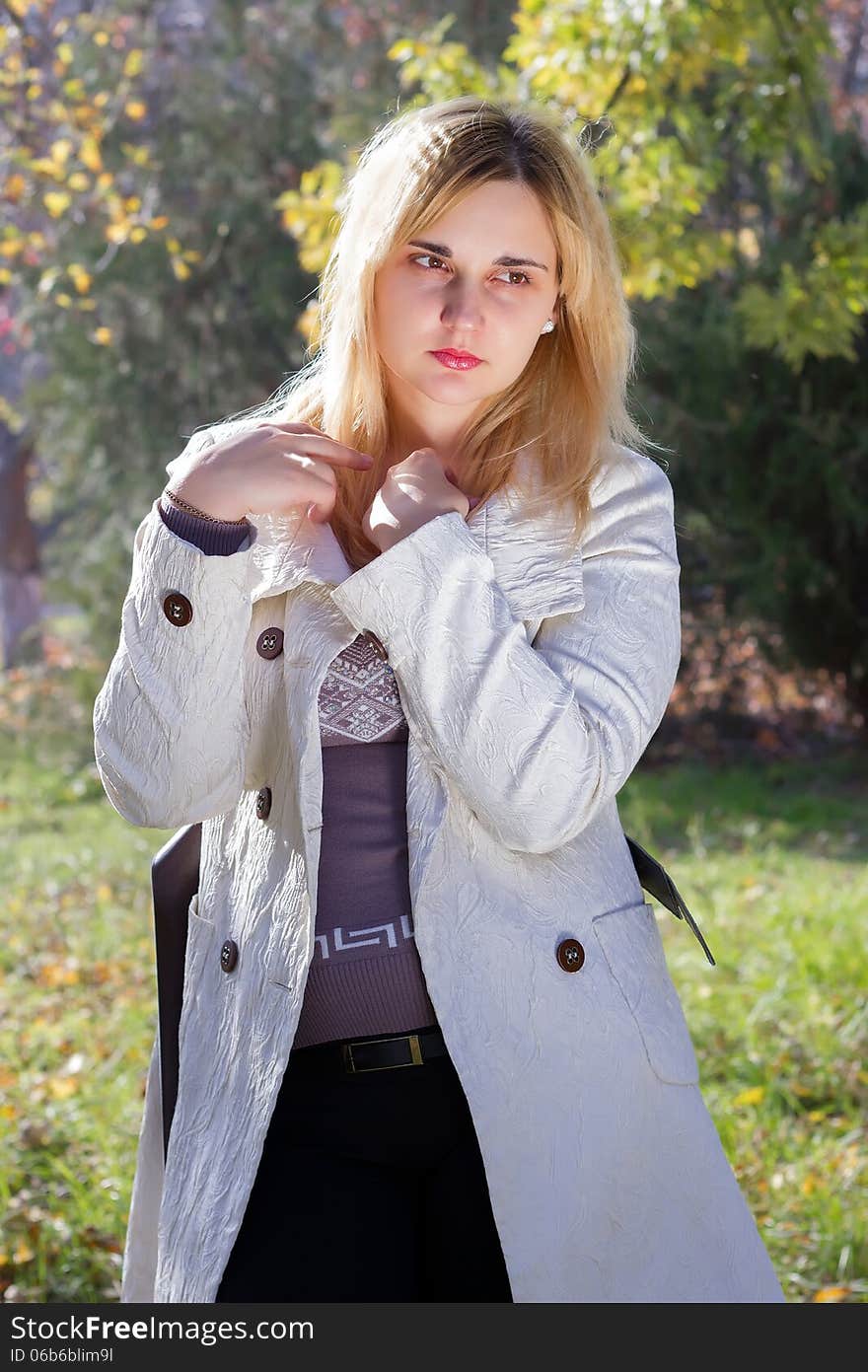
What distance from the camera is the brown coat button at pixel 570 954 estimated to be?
172cm

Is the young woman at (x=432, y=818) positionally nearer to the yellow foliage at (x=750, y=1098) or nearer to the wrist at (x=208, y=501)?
the wrist at (x=208, y=501)

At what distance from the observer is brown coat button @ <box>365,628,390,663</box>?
1.83 metres

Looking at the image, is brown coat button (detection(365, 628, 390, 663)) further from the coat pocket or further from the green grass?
the green grass

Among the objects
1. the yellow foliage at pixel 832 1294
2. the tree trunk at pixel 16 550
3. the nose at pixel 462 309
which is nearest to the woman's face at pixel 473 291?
the nose at pixel 462 309

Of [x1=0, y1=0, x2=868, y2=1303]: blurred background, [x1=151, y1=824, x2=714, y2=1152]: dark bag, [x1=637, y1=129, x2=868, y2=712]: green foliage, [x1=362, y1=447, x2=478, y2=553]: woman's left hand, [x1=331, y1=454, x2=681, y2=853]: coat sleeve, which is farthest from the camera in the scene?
[x1=637, y1=129, x2=868, y2=712]: green foliage

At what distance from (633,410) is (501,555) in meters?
5.30

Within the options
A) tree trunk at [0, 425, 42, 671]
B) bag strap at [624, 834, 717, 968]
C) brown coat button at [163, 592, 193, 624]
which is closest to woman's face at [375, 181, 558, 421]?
brown coat button at [163, 592, 193, 624]

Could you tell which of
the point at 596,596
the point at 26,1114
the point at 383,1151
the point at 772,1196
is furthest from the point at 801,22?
the point at 26,1114

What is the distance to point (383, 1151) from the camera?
1.71 m

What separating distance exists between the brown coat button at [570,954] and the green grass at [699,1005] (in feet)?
5.56

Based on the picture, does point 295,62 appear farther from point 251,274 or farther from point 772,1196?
point 772,1196

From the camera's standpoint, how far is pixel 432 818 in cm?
173

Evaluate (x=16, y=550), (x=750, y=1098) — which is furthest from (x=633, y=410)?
(x=16, y=550)
